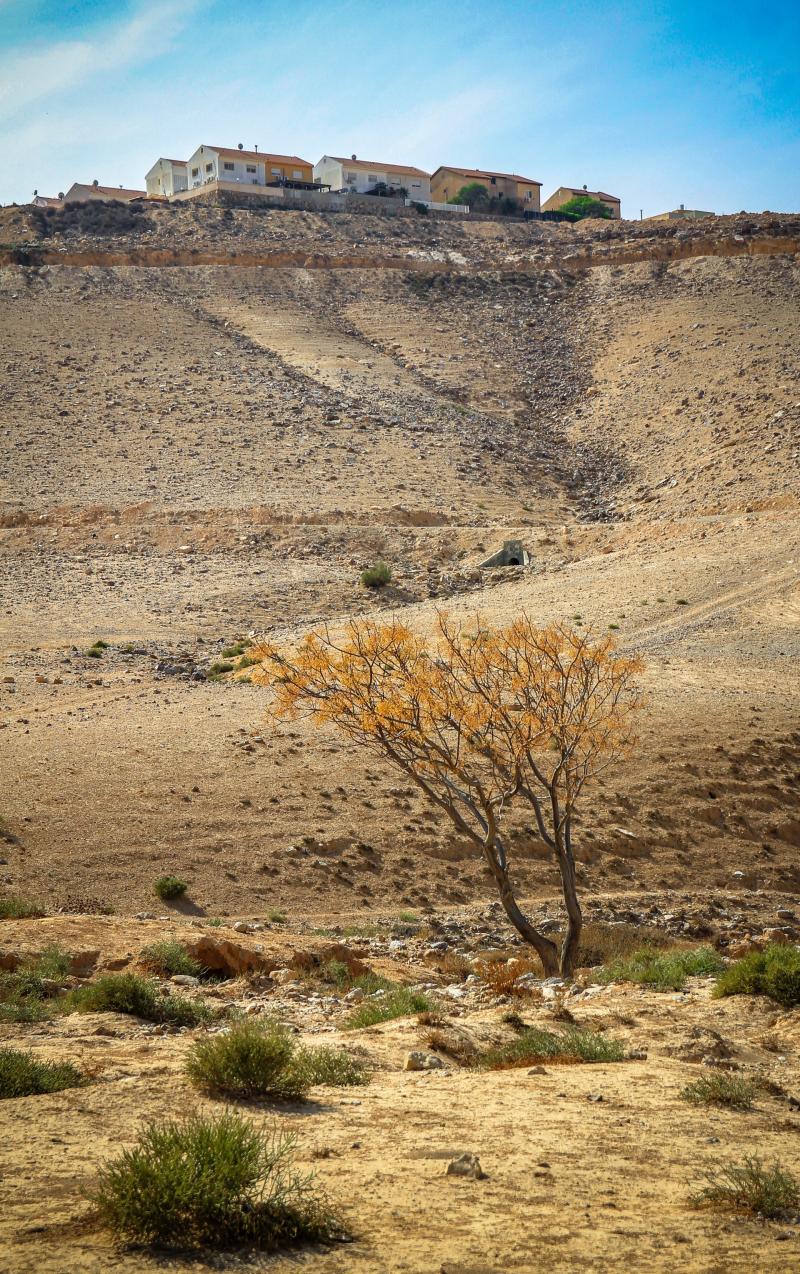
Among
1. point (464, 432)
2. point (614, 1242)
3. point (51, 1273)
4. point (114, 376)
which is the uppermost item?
point (114, 376)

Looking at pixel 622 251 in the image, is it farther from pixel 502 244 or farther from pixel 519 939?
pixel 519 939

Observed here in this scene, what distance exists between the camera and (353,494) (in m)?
37.2

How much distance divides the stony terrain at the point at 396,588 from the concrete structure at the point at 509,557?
54 centimetres

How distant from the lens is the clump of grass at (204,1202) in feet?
15.9

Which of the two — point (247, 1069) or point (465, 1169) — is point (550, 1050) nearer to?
point (247, 1069)

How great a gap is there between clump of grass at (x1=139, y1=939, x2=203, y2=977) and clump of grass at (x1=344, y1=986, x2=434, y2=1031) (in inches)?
73.3

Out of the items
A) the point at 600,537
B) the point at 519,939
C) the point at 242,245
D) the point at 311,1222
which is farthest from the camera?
the point at 242,245

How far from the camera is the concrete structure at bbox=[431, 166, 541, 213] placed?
84.9 metres

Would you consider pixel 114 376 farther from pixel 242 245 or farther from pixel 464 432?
pixel 242 245

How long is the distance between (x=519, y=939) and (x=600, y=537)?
1938 cm

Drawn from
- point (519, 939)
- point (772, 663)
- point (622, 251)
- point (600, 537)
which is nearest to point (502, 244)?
point (622, 251)

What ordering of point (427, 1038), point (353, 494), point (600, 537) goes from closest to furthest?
point (427, 1038), point (600, 537), point (353, 494)

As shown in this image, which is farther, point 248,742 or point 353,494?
point 353,494

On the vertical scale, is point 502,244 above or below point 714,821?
above
